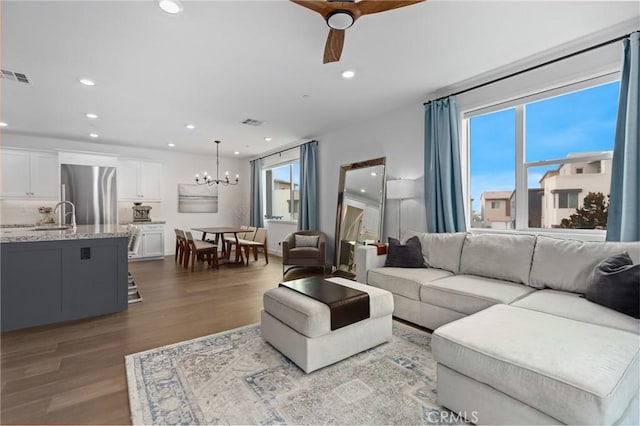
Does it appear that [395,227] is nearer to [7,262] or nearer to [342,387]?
[342,387]

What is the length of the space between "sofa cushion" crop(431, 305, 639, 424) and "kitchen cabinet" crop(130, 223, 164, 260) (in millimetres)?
6957

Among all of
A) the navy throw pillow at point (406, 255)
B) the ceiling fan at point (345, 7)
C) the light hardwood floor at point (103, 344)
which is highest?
the ceiling fan at point (345, 7)

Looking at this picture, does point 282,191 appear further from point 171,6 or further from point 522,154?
point 171,6

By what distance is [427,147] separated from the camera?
394 centimetres

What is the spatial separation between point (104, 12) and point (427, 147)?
3570 mm

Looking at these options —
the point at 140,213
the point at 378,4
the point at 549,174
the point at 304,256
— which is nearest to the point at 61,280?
the point at 304,256

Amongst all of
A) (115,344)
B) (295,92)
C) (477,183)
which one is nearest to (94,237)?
(115,344)

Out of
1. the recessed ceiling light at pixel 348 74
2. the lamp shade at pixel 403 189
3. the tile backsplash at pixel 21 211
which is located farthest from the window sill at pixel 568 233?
the tile backsplash at pixel 21 211

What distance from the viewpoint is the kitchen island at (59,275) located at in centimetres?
288

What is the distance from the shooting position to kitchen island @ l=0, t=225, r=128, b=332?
288 cm

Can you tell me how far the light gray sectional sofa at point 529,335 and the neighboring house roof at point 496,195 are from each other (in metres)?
0.75

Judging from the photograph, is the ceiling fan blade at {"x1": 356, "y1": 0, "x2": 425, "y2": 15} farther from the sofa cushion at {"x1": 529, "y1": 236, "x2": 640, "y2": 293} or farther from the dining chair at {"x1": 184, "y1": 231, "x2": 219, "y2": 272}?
the dining chair at {"x1": 184, "y1": 231, "x2": 219, "y2": 272}

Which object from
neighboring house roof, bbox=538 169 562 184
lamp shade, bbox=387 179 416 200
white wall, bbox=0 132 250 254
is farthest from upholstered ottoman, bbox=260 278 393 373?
white wall, bbox=0 132 250 254

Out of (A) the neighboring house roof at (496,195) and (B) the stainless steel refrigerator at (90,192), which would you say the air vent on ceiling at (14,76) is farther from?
(A) the neighboring house roof at (496,195)
